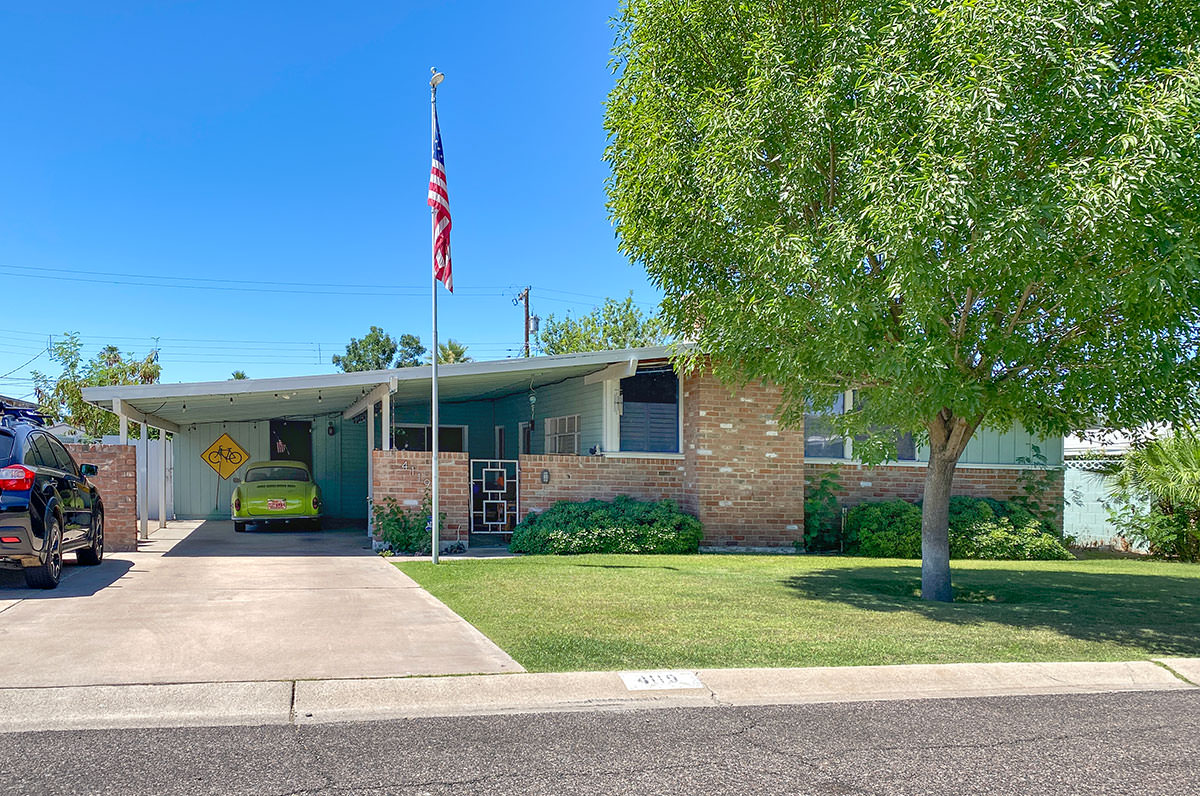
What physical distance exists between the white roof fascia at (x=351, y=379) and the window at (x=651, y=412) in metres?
0.95

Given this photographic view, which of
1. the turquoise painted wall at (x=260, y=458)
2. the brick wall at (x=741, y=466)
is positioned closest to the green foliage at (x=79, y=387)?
the turquoise painted wall at (x=260, y=458)

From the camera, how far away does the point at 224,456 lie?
71.1 ft

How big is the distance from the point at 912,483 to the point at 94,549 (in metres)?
13.0

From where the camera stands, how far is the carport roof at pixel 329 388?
42.8 feet

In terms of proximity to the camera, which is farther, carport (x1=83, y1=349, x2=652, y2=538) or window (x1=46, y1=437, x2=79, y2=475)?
carport (x1=83, y1=349, x2=652, y2=538)

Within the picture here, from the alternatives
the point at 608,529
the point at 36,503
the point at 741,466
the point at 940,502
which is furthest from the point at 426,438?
the point at 940,502

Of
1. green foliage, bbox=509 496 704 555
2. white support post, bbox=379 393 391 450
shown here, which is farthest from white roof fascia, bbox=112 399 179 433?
green foliage, bbox=509 496 704 555

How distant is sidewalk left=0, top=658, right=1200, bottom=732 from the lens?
5.27 meters

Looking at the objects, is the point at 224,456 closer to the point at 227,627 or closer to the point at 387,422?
the point at 387,422

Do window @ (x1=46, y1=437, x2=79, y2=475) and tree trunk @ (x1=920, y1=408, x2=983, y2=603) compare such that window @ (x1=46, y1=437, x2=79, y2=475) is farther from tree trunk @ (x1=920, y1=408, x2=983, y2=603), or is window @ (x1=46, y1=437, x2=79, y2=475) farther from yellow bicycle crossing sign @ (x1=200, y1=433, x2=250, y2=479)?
yellow bicycle crossing sign @ (x1=200, y1=433, x2=250, y2=479)

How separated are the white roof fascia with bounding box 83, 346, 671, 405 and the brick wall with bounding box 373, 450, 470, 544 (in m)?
1.19

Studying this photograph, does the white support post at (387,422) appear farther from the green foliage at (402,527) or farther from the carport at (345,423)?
the green foliage at (402,527)

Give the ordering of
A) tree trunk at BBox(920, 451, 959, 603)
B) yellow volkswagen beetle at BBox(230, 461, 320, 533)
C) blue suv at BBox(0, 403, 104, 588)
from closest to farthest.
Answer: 1. blue suv at BBox(0, 403, 104, 588)
2. tree trunk at BBox(920, 451, 959, 603)
3. yellow volkswagen beetle at BBox(230, 461, 320, 533)

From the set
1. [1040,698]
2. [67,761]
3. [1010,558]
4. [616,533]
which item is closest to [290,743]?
[67,761]
